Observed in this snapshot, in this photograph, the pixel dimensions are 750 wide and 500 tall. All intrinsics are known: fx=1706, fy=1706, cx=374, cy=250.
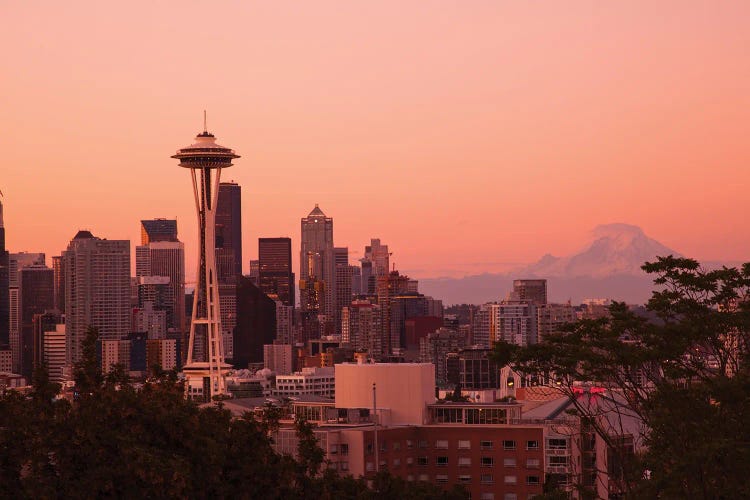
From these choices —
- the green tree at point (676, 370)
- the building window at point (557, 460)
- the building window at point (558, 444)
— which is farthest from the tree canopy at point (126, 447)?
the building window at point (558, 444)

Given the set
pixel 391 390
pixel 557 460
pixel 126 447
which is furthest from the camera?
pixel 391 390

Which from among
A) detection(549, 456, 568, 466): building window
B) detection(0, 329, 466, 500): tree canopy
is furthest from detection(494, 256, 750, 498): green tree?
detection(549, 456, 568, 466): building window

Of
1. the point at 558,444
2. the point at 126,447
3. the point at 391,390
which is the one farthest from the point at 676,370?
the point at 391,390

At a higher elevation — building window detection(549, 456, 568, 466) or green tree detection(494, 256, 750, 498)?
green tree detection(494, 256, 750, 498)

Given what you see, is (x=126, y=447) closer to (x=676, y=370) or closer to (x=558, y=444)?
(x=676, y=370)

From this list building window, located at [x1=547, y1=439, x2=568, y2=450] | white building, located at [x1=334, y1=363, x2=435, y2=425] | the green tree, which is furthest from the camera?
white building, located at [x1=334, y1=363, x2=435, y2=425]

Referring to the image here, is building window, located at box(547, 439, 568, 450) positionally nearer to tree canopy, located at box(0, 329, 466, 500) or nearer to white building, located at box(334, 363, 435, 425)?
white building, located at box(334, 363, 435, 425)

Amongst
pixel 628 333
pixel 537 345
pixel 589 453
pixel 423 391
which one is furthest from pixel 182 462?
pixel 423 391

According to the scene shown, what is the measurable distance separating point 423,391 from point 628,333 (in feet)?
233

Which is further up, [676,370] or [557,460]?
[676,370]

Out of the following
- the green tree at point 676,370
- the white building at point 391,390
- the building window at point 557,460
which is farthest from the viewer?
the white building at point 391,390

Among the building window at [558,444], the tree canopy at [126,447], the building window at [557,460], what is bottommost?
the building window at [557,460]

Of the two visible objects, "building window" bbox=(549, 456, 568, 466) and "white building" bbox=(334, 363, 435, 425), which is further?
"white building" bbox=(334, 363, 435, 425)

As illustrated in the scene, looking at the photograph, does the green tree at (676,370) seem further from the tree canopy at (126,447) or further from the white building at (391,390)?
the white building at (391,390)
